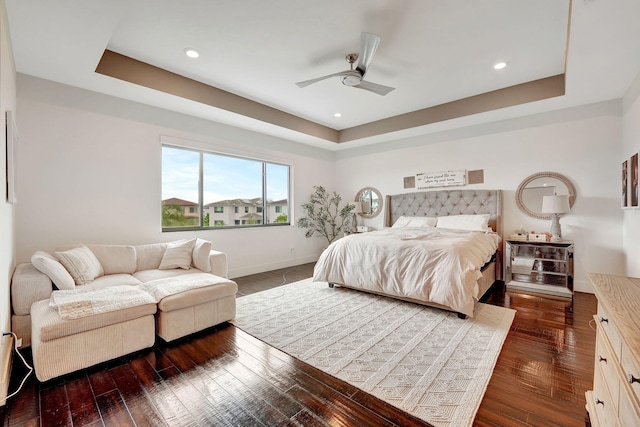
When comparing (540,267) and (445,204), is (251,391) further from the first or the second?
(445,204)

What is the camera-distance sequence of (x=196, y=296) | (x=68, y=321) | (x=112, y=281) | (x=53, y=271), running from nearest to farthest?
(x=68, y=321), (x=53, y=271), (x=196, y=296), (x=112, y=281)

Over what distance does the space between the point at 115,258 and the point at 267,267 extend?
2.65 meters

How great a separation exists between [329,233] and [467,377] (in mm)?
4908

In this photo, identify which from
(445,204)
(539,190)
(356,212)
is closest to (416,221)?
(445,204)

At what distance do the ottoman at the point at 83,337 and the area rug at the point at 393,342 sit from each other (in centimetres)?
91

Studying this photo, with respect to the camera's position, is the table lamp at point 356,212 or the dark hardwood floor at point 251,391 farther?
the table lamp at point 356,212

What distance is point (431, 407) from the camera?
1732 mm

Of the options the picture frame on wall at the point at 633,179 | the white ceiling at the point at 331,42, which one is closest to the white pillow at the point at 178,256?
the white ceiling at the point at 331,42

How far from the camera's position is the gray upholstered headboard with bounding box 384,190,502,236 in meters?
4.76

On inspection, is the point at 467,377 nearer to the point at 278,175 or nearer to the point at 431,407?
the point at 431,407

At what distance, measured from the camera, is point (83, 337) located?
210 centimetres

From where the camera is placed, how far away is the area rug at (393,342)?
1.85m

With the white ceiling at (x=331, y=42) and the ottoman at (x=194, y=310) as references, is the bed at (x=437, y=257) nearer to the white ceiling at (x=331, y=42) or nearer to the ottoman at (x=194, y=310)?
the ottoman at (x=194, y=310)

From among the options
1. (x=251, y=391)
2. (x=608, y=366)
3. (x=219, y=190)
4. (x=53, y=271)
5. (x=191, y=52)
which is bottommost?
(x=251, y=391)
